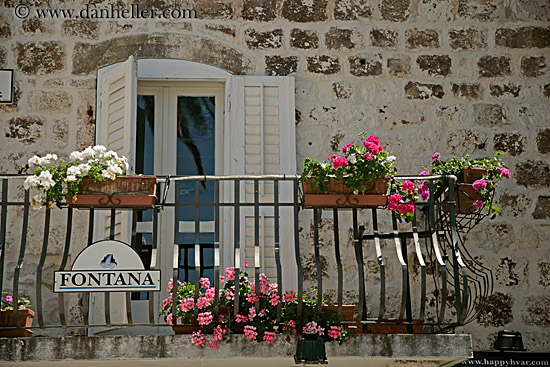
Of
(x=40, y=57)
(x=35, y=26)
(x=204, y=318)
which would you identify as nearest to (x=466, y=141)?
(x=204, y=318)

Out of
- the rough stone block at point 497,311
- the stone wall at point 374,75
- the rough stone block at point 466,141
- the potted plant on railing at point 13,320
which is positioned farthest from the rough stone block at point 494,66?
the potted plant on railing at point 13,320

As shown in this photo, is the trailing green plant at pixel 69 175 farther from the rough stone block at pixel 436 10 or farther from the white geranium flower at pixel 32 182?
the rough stone block at pixel 436 10

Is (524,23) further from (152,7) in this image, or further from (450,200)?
(152,7)

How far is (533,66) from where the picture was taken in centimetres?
788

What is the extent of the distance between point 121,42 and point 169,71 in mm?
493

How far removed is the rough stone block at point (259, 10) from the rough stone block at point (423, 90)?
50.5 inches

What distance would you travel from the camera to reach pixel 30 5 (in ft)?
25.5

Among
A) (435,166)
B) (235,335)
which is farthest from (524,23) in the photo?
(235,335)

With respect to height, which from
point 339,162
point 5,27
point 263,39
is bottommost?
point 339,162

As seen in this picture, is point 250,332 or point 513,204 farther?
point 513,204

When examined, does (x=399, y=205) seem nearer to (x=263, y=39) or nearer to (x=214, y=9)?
(x=263, y=39)

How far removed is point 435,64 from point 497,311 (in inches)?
82.9

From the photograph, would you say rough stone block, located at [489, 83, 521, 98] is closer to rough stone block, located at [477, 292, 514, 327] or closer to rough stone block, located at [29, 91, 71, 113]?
rough stone block, located at [477, 292, 514, 327]

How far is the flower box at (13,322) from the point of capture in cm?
604
